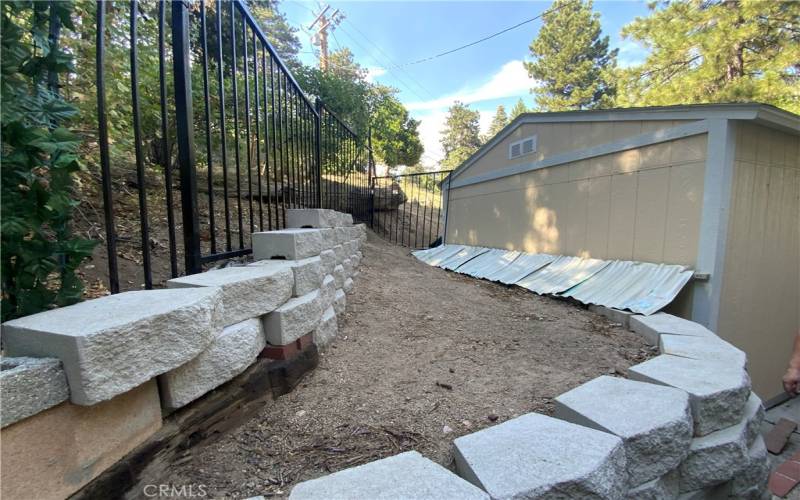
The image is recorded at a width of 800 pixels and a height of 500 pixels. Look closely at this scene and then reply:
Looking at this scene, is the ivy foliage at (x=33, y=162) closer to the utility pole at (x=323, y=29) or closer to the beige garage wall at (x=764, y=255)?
the beige garage wall at (x=764, y=255)

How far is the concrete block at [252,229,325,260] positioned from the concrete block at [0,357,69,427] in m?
0.99

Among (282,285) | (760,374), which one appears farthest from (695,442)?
(760,374)

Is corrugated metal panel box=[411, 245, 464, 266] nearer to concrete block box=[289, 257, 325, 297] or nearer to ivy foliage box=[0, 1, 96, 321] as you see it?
concrete block box=[289, 257, 325, 297]

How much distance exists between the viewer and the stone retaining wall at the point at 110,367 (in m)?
0.69

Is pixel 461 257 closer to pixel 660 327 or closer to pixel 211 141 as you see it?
pixel 660 327

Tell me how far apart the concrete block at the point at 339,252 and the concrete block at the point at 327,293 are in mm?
304

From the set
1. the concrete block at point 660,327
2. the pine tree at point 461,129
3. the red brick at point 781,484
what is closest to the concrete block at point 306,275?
the concrete block at point 660,327

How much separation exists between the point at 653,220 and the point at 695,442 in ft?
8.57

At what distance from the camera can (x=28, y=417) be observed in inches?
27.1

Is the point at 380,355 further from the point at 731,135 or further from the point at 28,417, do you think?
the point at 731,135

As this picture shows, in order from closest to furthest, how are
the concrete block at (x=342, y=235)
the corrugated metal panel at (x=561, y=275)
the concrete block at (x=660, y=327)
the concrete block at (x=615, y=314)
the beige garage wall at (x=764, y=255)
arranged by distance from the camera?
the concrete block at (x=660, y=327)
the concrete block at (x=342, y=235)
the concrete block at (x=615, y=314)
the beige garage wall at (x=764, y=255)
the corrugated metal panel at (x=561, y=275)

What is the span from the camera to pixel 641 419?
1.25 metres

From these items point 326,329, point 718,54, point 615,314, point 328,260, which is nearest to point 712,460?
point 615,314

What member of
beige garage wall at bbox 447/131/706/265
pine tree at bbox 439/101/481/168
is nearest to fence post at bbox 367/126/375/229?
beige garage wall at bbox 447/131/706/265
